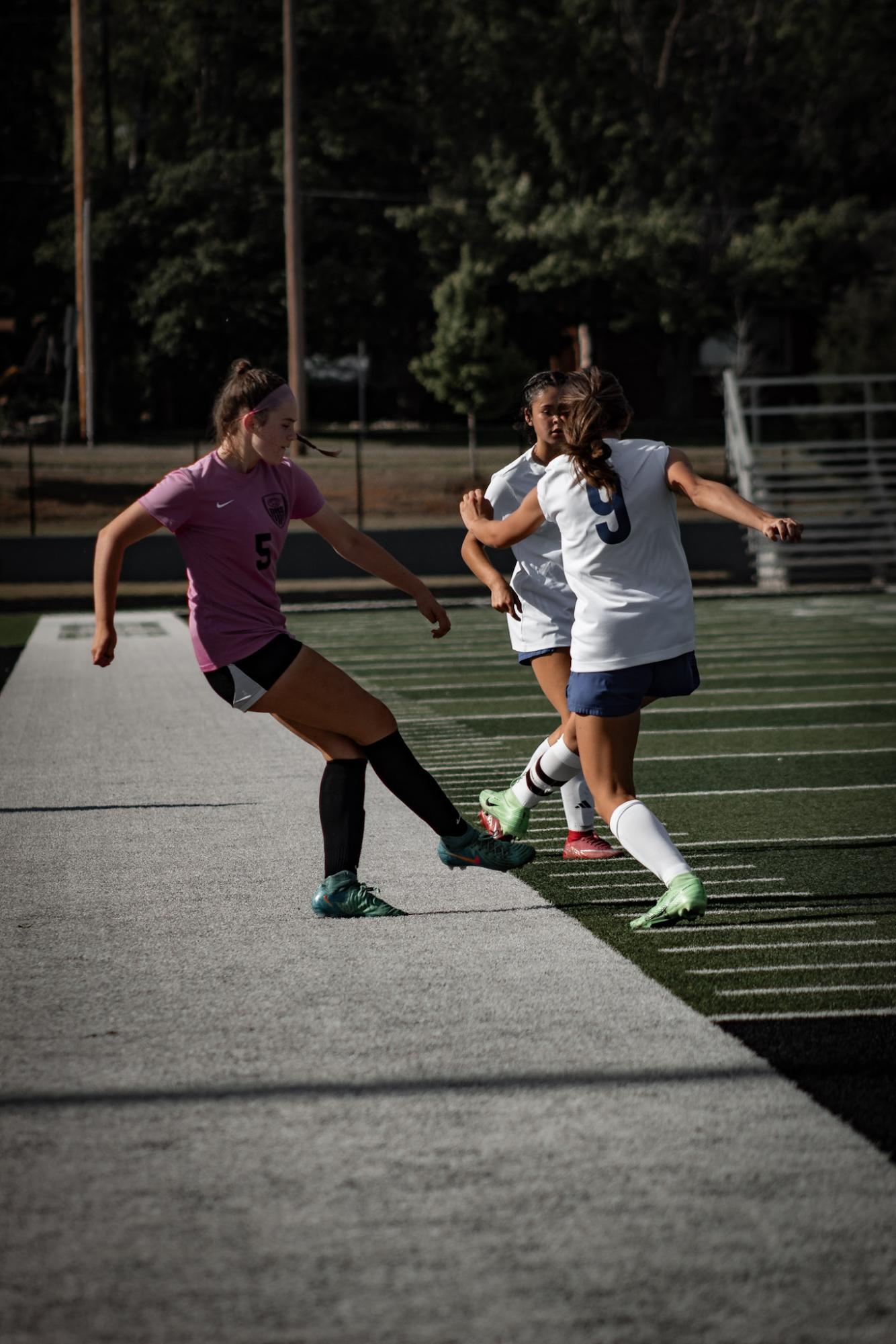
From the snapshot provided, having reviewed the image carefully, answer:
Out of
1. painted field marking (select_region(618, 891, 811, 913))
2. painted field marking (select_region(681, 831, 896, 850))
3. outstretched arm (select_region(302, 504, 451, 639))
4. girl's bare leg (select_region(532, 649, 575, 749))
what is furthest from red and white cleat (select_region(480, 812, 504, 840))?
outstretched arm (select_region(302, 504, 451, 639))

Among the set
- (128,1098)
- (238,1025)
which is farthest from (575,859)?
(128,1098)

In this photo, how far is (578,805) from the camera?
7.29 m

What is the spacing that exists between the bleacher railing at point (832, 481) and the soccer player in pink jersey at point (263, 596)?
20.6m

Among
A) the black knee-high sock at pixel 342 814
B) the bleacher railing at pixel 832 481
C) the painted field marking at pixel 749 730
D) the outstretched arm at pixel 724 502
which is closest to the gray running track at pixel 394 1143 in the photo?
the black knee-high sock at pixel 342 814

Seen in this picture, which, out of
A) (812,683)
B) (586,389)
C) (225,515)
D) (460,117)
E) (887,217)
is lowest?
(812,683)

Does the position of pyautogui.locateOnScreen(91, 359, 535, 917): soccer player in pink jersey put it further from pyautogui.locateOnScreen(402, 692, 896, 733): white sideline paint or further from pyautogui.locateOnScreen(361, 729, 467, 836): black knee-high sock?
pyautogui.locateOnScreen(402, 692, 896, 733): white sideline paint

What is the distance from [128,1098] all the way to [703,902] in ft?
6.91

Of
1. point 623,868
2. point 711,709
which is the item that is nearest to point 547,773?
point 623,868

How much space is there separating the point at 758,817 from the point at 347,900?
2.79 meters

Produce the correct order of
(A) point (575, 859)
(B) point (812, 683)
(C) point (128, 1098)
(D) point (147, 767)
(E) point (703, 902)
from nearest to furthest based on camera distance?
(C) point (128, 1098)
(E) point (703, 902)
(A) point (575, 859)
(D) point (147, 767)
(B) point (812, 683)

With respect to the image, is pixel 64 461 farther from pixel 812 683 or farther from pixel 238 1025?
pixel 238 1025

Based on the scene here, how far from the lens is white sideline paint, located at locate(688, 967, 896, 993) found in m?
5.33

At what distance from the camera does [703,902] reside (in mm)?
5586

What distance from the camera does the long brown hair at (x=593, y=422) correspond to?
570 cm
